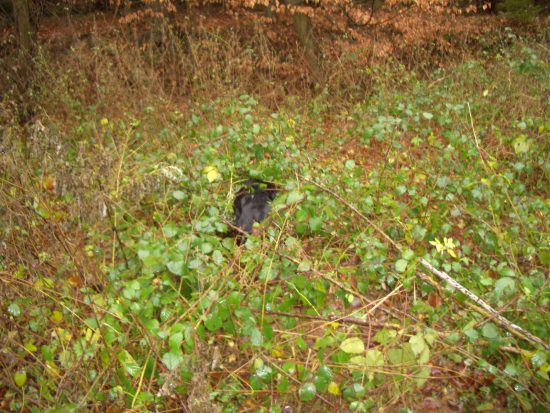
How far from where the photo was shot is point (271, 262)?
2.69 m

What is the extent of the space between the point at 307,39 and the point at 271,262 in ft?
21.0

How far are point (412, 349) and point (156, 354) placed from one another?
1.22 meters

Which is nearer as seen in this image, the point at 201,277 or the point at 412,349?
the point at 412,349

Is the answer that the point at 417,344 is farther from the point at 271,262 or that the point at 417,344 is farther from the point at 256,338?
the point at 271,262

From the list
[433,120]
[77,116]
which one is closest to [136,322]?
[77,116]

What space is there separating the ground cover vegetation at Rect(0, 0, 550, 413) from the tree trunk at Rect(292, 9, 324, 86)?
1.90 meters

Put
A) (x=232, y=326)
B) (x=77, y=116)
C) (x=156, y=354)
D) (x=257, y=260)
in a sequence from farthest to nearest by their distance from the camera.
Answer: (x=77, y=116) < (x=257, y=260) < (x=232, y=326) < (x=156, y=354)

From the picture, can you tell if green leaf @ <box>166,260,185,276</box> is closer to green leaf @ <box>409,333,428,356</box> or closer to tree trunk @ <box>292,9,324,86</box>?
green leaf @ <box>409,333,428,356</box>

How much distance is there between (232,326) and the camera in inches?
106

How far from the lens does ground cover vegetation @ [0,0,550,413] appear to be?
2473 millimetres

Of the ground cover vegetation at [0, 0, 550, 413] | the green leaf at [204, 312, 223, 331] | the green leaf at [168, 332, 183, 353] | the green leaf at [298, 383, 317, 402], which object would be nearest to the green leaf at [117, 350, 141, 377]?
the ground cover vegetation at [0, 0, 550, 413]

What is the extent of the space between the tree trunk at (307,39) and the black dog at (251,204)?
A: 14.2ft

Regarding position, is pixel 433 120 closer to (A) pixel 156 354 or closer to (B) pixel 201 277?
(B) pixel 201 277

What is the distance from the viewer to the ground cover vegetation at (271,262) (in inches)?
97.3
